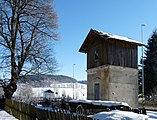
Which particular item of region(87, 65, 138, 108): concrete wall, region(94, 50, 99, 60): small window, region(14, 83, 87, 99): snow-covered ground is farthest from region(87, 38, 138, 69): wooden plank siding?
region(14, 83, 87, 99): snow-covered ground

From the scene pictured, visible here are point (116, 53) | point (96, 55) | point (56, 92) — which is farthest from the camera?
point (56, 92)

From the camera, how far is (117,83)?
84.6 ft

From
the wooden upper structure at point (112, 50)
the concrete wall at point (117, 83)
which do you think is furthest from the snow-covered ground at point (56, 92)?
the concrete wall at point (117, 83)

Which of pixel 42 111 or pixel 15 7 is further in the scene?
pixel 15 7

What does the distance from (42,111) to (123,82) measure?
17.5 meters

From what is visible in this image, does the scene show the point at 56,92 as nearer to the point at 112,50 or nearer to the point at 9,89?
the point at 9,89

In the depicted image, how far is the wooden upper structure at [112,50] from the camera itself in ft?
84.2

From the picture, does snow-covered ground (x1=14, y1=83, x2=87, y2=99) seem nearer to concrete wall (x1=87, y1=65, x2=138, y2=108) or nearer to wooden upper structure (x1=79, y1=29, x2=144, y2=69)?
wooden upper structure (x1=79, y1=29, x2=144, y2=69)

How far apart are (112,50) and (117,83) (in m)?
3.37

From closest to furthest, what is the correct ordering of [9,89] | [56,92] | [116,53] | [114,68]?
[114,68]
[116,53]
[9,89]
[56,92]

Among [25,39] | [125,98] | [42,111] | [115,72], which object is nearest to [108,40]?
[115,72]

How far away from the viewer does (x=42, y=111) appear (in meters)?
9.80

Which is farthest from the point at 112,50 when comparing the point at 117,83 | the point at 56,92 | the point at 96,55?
the point at 56,92

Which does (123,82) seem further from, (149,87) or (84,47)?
(149,87)
